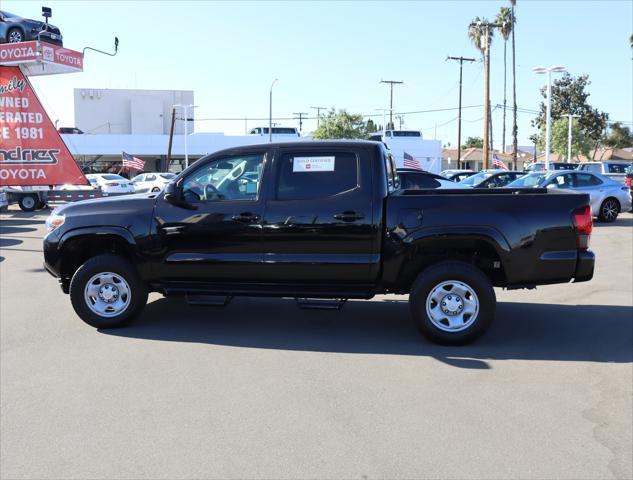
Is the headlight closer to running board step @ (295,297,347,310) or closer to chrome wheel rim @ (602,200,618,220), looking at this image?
running board step @ (295,297,347,310)

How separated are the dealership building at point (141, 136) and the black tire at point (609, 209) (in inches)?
868

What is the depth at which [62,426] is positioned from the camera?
4.23 metres

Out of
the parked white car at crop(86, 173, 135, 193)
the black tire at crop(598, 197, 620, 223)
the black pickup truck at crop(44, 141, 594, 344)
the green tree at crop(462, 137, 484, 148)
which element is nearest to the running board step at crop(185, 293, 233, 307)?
the black pickup truck at crop(44, 141, 594, 344)

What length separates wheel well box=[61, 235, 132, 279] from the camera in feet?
22.2

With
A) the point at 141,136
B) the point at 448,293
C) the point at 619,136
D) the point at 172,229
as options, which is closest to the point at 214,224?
Result: the point at 172,229

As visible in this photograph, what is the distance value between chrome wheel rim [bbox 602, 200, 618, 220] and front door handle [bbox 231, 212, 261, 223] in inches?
616

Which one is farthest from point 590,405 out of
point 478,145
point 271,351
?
point 478,145

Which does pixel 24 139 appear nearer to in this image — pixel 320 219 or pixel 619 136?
pixel 320 219

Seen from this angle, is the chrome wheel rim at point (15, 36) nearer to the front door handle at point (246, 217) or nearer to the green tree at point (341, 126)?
the front door handle at point (246, 217)

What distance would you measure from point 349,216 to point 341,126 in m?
60.6

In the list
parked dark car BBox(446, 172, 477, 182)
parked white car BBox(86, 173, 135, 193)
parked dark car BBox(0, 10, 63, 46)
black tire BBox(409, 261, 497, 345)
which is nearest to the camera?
black tire BBox(409, 261, 497, 345)

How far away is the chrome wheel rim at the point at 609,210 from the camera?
1877 centimetres

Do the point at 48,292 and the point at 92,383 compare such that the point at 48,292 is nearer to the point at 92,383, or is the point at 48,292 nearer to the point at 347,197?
the point at 92,383

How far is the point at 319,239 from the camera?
621 centimetres
